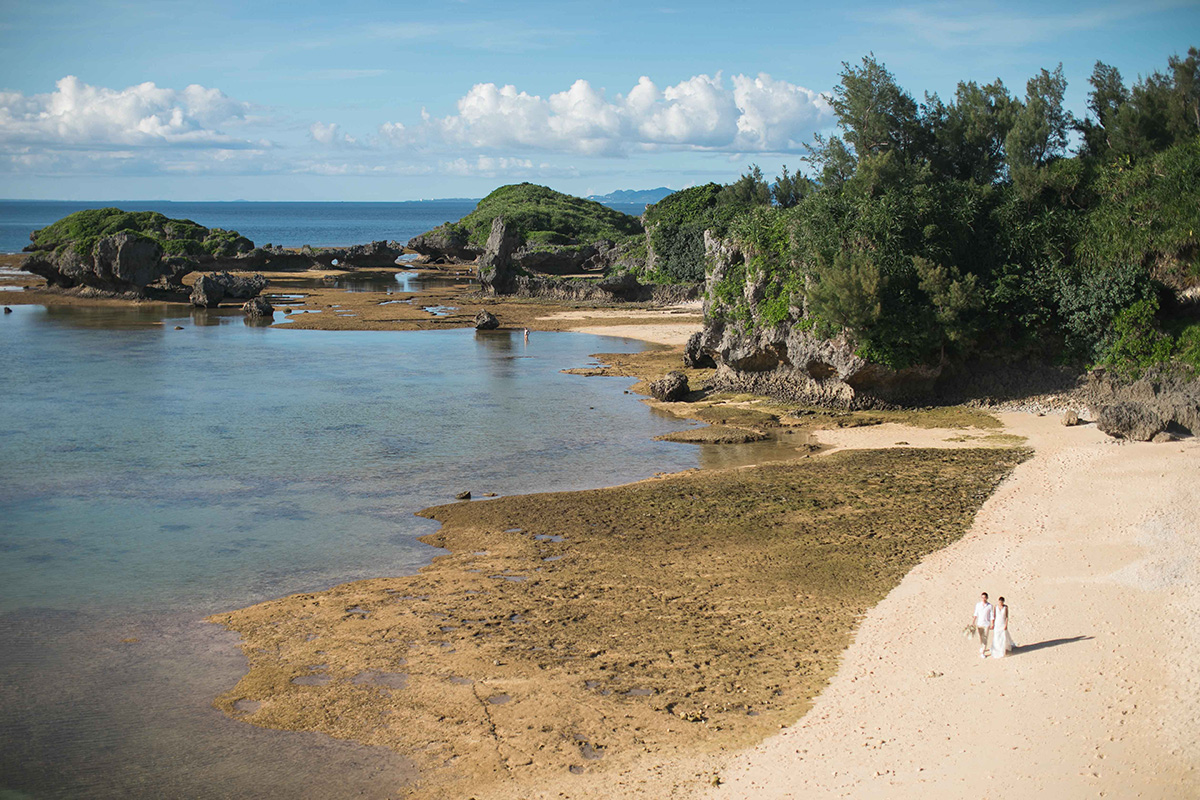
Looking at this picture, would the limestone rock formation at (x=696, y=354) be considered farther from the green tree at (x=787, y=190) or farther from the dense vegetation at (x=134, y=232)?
the dense vegetation at (x=134, y=232)

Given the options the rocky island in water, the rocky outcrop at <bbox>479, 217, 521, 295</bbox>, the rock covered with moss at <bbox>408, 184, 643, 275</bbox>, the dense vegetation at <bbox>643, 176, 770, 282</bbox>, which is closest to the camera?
the rocky island in water

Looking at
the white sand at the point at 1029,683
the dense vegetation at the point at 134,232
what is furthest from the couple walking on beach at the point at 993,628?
the dense vegetation at the point at 134,232

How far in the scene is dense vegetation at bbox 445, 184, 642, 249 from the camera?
86.6 meters

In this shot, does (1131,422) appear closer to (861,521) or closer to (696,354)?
(861,521)

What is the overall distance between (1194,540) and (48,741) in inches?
715

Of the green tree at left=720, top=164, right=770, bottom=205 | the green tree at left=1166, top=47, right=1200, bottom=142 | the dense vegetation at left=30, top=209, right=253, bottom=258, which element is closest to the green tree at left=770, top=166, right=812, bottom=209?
the green tree at left=720, top=164, right=770, bottom=205

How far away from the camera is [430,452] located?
2586 centimetres

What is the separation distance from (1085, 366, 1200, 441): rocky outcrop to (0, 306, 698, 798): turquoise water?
35.5 ft

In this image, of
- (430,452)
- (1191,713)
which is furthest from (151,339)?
(1191,713)

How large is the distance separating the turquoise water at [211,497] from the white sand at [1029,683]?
5.37 m

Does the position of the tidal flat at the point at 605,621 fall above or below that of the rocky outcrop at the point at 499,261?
below

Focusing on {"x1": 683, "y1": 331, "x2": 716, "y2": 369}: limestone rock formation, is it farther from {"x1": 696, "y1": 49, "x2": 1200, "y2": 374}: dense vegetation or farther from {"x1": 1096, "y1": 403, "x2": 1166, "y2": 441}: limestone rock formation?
{"x1": 1096, "y1": 403, "x2": 1166, "y2": 441}: limestone rock formation

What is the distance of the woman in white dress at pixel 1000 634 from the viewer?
12.4m

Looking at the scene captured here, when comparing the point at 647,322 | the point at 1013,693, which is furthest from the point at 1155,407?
the point at 647,322
